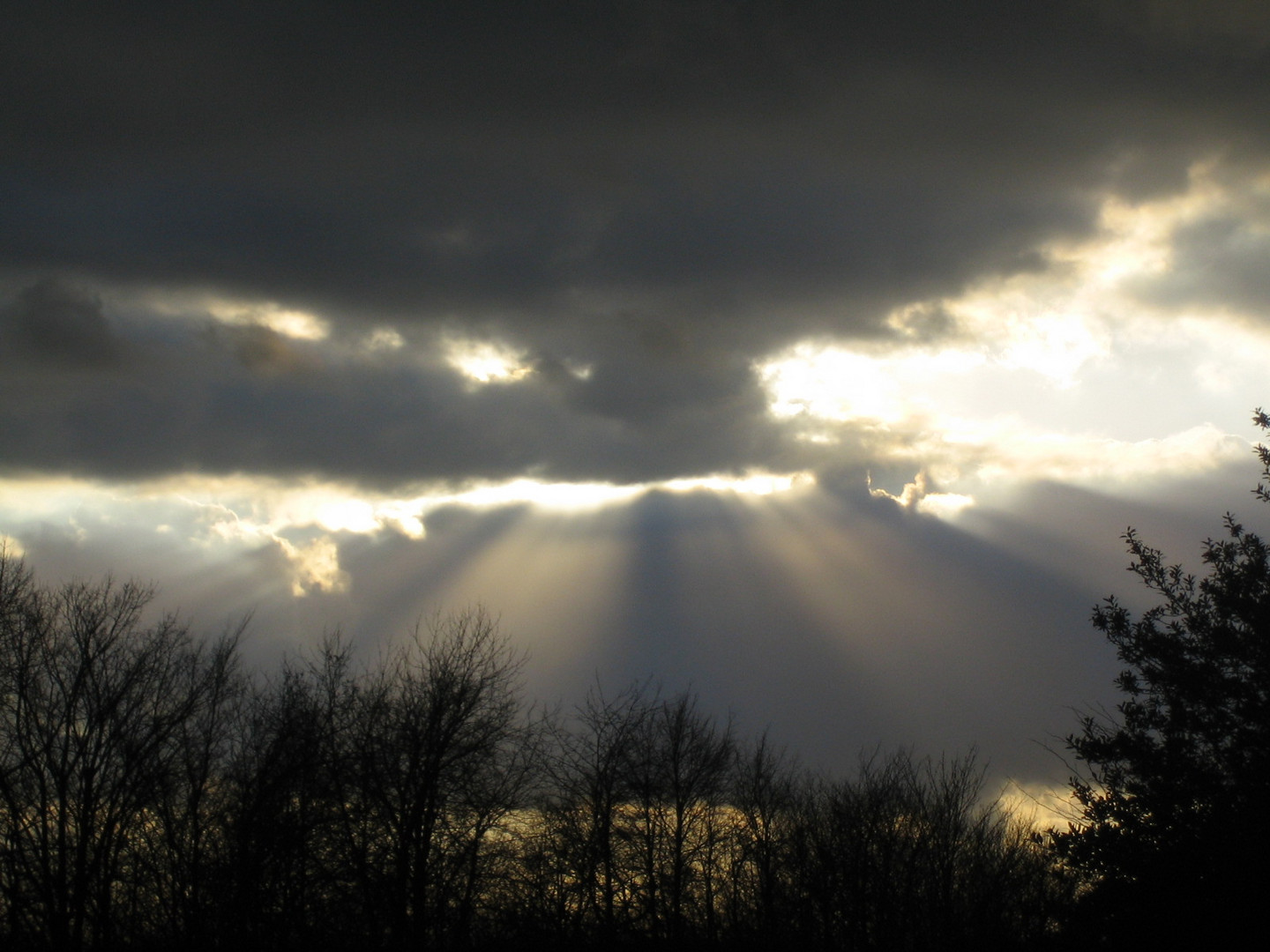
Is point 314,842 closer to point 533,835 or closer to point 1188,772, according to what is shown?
point 533,835

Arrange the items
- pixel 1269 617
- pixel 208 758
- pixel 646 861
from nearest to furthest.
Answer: pixel 1269 617 < pixel 208 758 < pixel 646 861

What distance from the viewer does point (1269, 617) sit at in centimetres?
1680

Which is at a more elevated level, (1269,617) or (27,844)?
(1269,617)

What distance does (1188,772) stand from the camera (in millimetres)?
16719

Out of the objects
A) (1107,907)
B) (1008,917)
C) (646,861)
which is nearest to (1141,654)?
(1107,907)

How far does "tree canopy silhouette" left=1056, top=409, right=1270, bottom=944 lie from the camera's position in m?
15.4

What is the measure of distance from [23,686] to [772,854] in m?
28.7

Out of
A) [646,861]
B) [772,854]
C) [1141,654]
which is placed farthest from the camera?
[772,854]

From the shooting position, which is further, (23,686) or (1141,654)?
(23,686)

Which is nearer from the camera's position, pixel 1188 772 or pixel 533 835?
pixel 1188 772

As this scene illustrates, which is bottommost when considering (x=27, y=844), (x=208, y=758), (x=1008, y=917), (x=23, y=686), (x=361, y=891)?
→ (x=1008, y=917)

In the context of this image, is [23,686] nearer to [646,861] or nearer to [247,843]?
[247,843]

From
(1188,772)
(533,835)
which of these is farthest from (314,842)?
(1188,772)

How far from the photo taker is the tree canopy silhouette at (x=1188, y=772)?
1539 cm
